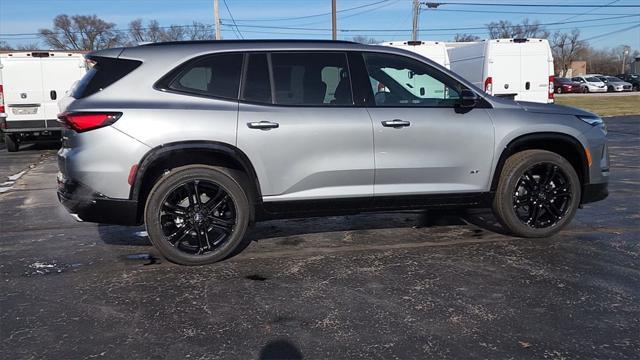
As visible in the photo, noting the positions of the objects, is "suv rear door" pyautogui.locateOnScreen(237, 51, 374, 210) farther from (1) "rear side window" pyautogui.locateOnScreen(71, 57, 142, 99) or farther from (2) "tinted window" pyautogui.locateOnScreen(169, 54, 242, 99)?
(1) "rear side window" pyautogui.locateOnScreen(71, 57, 142, 99)

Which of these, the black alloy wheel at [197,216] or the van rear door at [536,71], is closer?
the black alloy wheel at [197,216]

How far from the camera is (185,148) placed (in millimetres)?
4539

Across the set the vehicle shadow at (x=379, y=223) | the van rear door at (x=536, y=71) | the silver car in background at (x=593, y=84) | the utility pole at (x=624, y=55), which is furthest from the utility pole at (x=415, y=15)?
the utility pole at (x=624, y=55)

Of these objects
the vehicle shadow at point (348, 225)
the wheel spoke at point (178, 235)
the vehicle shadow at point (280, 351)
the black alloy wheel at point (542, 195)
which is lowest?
the vehicle shadow at point (280, 351)

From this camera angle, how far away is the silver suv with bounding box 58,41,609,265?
14.8 feet

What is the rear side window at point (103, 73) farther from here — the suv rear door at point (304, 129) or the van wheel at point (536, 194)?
the van wheel at point (536, 194)

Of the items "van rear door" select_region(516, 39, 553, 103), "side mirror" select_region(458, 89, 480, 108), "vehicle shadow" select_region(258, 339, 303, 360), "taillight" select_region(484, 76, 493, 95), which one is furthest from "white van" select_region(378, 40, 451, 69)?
"vehicle shadow" select_region(258, 339, 303, 360)

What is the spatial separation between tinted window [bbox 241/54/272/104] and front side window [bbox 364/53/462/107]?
37.7 inches

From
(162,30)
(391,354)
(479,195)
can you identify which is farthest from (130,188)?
(162,30)

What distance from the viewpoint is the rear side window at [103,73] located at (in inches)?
181

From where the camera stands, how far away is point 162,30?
2997 inches

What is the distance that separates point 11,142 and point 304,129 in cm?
1339

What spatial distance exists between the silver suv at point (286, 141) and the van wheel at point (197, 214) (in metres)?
0.01

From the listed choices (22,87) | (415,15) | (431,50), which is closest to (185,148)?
(431,50)
